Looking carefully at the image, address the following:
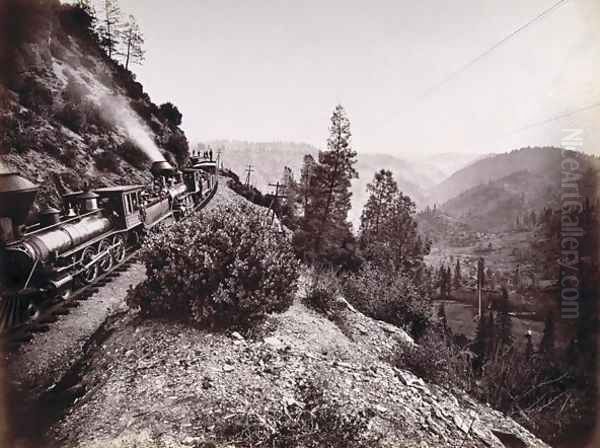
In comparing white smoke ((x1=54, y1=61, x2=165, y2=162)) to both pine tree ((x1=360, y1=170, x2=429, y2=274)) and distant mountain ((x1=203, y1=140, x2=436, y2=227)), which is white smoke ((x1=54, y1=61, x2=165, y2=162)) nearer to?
pine tree ((x1=360, y1=170, x2=429, y2=274))

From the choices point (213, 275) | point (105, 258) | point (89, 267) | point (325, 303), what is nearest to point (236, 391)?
point (213, 275)

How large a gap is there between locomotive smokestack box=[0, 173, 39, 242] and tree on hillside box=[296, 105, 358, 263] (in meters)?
13.0

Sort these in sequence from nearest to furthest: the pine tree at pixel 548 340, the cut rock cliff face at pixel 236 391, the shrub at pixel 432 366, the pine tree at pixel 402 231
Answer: the cut rock cliff face at pixel 236 391, the shrub at pixel 432 366, the pine tree at pixel 402 231, the pine tree at pixel 548 340

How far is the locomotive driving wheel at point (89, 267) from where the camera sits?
8367 mm

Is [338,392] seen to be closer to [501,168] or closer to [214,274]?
[214,274]

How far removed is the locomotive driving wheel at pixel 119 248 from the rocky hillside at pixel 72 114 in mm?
4562

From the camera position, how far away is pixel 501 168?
159 metres

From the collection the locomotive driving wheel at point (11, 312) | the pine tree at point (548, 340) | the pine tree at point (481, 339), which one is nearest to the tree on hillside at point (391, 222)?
the pine tree at point (481, 339)

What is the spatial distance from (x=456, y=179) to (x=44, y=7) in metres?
195

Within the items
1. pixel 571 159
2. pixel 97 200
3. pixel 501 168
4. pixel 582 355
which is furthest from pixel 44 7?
pixel 501 168

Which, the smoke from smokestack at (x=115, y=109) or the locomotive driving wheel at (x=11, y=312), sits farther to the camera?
the smoke from smokestack at (x=115, y=109)

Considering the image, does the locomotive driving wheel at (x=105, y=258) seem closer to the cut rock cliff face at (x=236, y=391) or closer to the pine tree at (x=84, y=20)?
the cut rock cliff face at (x=236, y=391)

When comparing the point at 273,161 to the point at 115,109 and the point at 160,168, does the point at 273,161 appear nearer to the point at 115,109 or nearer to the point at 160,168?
the point at 115,109

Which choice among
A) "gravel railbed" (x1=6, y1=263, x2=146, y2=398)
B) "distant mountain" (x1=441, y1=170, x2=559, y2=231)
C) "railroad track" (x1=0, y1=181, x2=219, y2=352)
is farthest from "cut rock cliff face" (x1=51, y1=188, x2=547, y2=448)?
"distant mountain" (x1=441, y1=170, x2=559, y2=231)
